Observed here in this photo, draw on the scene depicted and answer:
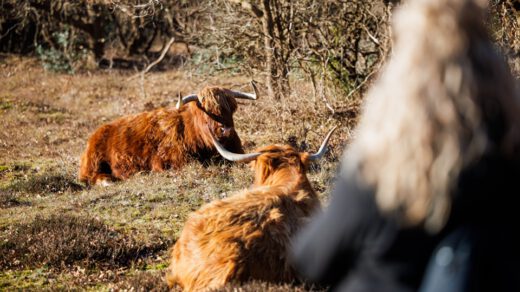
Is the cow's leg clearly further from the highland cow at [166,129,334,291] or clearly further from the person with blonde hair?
the person with blonde hair

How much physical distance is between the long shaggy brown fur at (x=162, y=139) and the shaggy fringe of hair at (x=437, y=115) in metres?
7.77

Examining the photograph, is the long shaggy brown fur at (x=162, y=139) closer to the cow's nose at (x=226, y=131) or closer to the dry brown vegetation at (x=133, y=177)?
the cow's nose at (x=226, y=131)

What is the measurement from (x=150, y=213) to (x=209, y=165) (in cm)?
233

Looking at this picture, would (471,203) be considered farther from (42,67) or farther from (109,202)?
(42,67)

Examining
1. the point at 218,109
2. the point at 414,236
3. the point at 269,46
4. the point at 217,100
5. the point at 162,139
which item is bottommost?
the point at 162,139

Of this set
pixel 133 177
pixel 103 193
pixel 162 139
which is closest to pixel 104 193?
pixel 103 193

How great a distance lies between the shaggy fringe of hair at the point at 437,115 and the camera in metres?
2.00

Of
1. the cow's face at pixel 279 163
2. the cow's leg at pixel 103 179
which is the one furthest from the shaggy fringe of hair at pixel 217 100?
the cow's face at pixel 279 163

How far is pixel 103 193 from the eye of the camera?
353 inches

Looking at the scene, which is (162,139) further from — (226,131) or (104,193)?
(104,193)

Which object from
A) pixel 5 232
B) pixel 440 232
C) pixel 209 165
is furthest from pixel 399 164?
pixel 209 165

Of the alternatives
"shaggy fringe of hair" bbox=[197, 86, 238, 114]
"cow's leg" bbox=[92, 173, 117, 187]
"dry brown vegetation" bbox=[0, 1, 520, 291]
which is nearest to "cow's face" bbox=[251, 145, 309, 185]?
"dry brown vegetation" bbox=[0, 1, 520, 291]

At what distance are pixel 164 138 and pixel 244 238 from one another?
6.00 m

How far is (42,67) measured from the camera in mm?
25062
